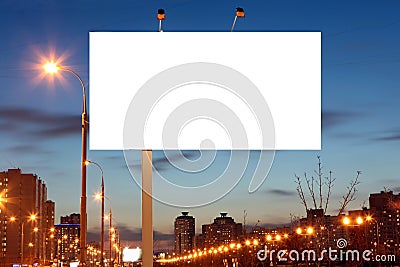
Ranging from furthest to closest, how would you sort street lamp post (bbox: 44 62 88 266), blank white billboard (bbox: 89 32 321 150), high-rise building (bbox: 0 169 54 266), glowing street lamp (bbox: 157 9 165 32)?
high-rise building (bbox: 0 169 54 266), street lamp post (bbox: 44 62 88 266), glowing street lamp (bbox: 157 9 165 32), blank white billboard (bbox: 89 32 321 150)

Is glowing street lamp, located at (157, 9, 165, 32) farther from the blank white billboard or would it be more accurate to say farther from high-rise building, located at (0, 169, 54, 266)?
high-rise building, located at (0, 169, 54, 266)

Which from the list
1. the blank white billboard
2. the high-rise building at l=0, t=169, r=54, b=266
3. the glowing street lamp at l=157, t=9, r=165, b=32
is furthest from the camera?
the high-rise building at l=0, t=169, r=54, b=266

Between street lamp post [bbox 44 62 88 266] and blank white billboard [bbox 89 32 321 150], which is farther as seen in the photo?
A: street lamp post [bbox 44 62 88 266]

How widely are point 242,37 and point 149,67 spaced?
115 cm

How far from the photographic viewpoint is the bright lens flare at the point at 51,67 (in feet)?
47.6

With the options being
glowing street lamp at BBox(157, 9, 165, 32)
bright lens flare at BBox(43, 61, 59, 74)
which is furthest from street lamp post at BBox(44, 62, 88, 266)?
glowing street lamp at BBox(157, 9, 165, 32)

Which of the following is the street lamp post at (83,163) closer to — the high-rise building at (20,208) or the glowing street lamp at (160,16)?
the glowing street lamp at (160,16)

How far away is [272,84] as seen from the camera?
26.5 feet

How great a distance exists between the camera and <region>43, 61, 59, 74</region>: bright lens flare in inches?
571

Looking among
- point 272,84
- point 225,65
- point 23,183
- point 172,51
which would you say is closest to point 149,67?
point 172,51

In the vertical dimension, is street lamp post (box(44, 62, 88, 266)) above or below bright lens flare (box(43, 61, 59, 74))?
below

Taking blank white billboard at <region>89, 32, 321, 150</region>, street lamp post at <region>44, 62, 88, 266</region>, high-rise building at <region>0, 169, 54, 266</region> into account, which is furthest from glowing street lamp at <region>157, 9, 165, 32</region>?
high-rise building at <region>0, 169, 54, 266</region>

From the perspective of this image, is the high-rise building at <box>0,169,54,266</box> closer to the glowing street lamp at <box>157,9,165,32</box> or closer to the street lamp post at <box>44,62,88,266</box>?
the street lamp post at <box>44,62,88,266</box>

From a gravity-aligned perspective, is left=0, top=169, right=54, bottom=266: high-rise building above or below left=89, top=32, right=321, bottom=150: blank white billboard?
above
